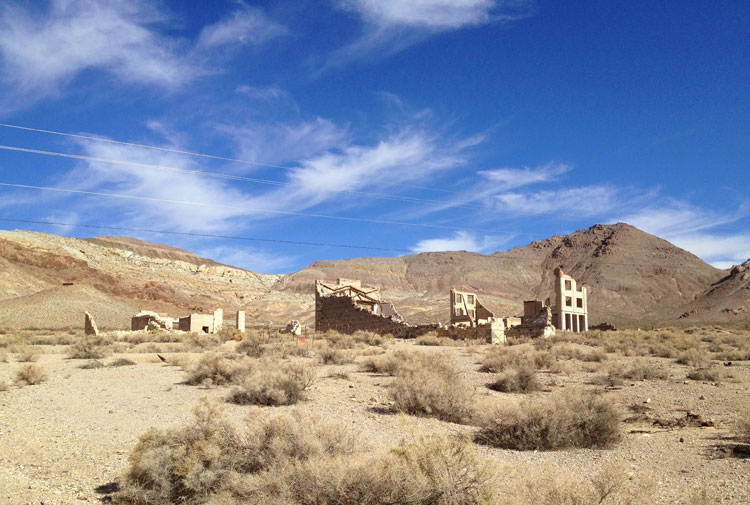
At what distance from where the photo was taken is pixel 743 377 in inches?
539

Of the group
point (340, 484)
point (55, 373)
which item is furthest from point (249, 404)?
point (55, 373)

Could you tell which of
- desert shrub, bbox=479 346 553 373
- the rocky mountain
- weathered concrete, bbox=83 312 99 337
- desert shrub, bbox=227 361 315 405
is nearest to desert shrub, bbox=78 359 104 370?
desert shrub, bbox=227 361 315 405

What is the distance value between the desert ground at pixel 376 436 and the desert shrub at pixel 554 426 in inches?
0.8

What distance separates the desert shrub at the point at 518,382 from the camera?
11.8 metres

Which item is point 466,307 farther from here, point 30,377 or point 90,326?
point 30,377

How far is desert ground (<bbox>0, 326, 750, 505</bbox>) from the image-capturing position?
4.28m

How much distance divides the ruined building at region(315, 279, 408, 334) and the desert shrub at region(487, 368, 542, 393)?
72.6ft

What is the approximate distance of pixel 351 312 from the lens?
3719cm

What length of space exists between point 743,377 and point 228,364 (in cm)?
1293

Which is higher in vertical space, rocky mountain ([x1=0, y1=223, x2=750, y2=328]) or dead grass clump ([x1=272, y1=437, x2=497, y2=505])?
rocky mountain ([x1=0, y1=223, x2=750, y2=328])

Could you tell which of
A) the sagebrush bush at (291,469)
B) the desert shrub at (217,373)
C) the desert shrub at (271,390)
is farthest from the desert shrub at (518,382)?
the sagebrush bush at (291,469)

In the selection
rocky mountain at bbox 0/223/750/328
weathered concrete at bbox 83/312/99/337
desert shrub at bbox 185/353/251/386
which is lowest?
desert shrub at bbox 185/353/251/386

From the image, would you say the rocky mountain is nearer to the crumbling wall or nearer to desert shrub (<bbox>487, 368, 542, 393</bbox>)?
the crumbling wall

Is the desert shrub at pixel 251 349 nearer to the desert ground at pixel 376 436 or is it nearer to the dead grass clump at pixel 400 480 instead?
the desert ground at pixel 376 436
